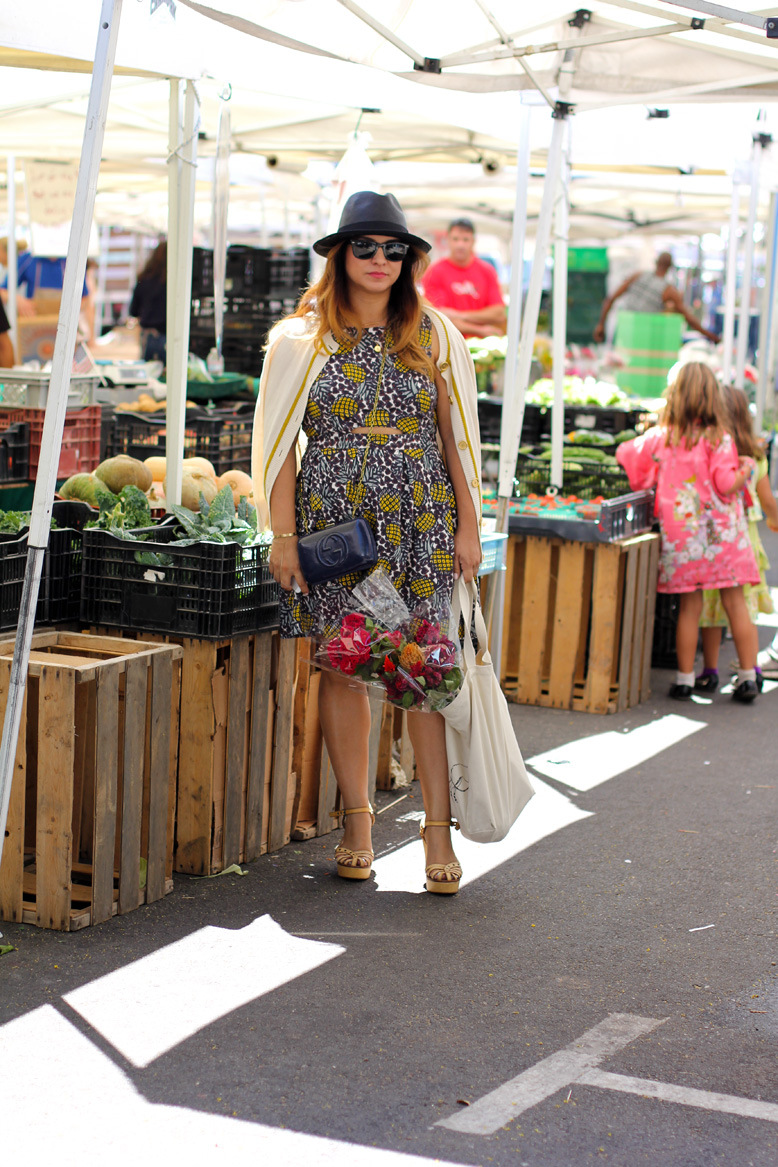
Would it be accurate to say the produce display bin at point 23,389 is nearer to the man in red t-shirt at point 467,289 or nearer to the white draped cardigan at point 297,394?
the white draped cardigan at point 297,394

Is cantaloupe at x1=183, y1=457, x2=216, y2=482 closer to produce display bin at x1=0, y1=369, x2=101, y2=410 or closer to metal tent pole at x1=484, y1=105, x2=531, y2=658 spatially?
produce display bin at x1=0, y1=369, x2=101, y2=410

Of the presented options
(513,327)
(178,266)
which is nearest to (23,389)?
(178,266)

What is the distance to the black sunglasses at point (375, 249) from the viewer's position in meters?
3.77

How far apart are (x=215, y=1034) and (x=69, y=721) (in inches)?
37.0

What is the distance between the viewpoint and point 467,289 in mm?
10430

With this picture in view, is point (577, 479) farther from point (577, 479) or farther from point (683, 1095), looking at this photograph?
point (683, 1095)

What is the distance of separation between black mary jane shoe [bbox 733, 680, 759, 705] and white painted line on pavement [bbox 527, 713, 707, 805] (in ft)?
1.49

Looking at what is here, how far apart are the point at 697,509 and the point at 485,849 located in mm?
2735

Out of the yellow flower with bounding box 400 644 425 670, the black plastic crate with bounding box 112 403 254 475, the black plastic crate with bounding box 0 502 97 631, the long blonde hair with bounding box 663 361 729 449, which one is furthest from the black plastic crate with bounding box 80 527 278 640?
the long blonde hair with bounding box 663 361 729 449

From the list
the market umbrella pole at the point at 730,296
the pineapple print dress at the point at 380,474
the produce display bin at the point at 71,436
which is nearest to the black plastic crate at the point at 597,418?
the market umbrella pole at the point at 730,296

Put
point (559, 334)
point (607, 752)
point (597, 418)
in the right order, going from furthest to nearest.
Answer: point (597, 418), point (559, 334), point (607, 752)

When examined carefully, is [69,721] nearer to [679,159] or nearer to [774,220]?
[679,159]

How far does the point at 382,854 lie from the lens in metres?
4.32

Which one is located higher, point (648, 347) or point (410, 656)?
point (648, 347)
